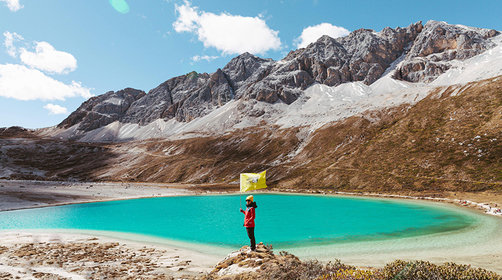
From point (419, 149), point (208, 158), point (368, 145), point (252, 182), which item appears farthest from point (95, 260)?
point (208, 158)

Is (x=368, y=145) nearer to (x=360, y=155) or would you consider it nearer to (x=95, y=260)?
(x=360, y=155)

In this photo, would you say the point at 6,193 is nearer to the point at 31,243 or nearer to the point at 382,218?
the point at 31,243

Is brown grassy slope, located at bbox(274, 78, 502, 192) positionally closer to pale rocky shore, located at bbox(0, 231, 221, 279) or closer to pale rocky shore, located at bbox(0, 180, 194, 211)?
pale rocky shore, located at bbox(0, 180, 194, 211)

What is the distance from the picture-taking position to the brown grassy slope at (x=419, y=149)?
6438cm

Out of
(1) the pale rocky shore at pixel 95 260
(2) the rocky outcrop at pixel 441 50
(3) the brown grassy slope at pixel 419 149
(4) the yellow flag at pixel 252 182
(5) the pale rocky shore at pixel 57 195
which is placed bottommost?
(5) the pale rocky shore at pixel 57 195

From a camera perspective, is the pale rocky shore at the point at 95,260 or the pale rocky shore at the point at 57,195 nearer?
the pale rocky shore at the point at 95,260

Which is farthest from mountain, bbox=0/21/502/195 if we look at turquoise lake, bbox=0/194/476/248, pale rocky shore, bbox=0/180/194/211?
turquoise lake, bbox=0/194/476/248

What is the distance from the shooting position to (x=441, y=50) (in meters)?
191

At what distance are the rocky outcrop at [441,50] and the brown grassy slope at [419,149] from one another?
237 feet

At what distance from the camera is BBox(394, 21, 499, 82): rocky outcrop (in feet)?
568

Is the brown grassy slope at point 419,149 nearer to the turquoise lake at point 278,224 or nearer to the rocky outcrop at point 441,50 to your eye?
the turquoise lake at point 278,224

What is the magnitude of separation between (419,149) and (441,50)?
15628cm

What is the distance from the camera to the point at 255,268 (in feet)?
46.1

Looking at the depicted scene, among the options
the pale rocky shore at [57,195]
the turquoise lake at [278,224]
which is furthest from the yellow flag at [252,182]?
the pale rocky shore at [57,195]
